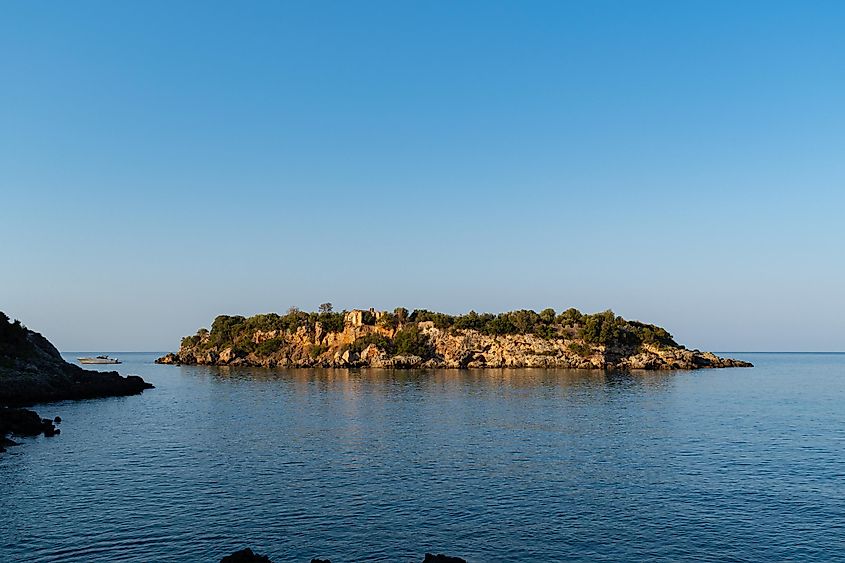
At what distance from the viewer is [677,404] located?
95.4 meters

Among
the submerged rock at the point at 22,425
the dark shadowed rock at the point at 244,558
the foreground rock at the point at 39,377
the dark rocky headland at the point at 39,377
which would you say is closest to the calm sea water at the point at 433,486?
the submerged rock at the point at 22,425

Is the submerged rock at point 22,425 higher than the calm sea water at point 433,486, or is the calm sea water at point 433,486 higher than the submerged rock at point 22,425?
the submerged rock at point 22,425

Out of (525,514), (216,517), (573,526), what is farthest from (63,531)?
(573,526)

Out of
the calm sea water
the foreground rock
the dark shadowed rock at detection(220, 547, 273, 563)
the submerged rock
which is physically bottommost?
the calm sea water

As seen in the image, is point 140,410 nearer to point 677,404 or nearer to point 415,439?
point 415,439

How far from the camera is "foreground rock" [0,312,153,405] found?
97438 mm

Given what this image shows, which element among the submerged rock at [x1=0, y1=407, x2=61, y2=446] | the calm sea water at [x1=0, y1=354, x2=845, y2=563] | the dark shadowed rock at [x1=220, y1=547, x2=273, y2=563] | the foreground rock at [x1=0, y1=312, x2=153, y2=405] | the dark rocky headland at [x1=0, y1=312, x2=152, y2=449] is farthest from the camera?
the foreground rock at [x1=0, y1=312, x2=153, y2=405]

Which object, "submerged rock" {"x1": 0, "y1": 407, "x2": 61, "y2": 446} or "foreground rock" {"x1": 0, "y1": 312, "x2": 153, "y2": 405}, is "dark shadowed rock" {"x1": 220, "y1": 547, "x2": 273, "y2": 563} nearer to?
"submerged rock" {"x1": 0, "y1": 407, "x2": 61, "y2": 446}

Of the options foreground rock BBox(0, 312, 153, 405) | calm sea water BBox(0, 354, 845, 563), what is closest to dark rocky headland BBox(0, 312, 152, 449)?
foreground rock BBox(0, 312, 153, 405)

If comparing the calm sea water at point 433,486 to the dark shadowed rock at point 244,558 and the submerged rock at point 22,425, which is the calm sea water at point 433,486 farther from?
the dark shadowed rock at point 244,558

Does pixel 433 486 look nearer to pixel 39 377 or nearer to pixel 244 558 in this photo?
pixel 244 558

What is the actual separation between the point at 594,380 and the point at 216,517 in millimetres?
124004

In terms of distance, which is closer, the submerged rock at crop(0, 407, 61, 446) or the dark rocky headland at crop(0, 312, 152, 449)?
the submerged rock at crop(0, 407, 61, 446)

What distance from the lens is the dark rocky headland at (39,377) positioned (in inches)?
3819
